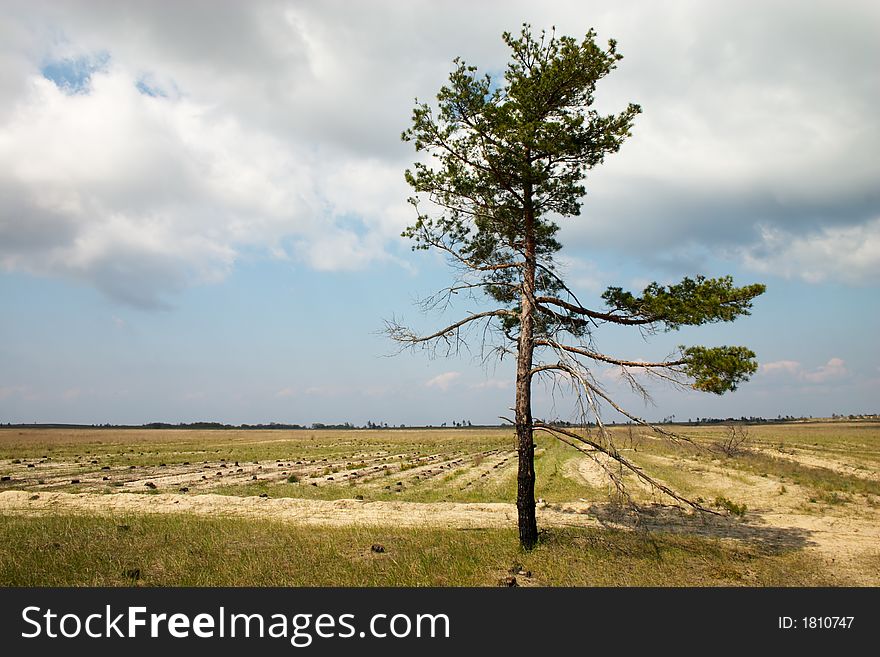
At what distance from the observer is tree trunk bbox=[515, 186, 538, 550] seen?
39.7ft

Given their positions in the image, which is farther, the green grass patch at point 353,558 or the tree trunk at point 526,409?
the tree trunk at point 526,409

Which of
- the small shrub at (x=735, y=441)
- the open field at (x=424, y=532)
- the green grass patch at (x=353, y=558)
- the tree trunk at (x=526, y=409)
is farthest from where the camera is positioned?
the tree trunk at (x=526, y=409)

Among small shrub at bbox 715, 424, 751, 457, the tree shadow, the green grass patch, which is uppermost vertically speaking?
small shrub at bbox 715, 424, 751, 457

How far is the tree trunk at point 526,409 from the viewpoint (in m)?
12.1

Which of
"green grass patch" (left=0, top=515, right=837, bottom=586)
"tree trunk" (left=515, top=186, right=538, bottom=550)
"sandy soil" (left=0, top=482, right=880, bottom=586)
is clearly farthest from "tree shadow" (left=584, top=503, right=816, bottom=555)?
"tree trunk" (left=515, top=186, right=538, bottom=550)

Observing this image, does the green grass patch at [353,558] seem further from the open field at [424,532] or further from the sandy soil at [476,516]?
the sandy soil at [476,516]

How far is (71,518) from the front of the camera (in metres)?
14.7

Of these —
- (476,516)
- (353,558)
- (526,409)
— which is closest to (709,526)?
(476,516)

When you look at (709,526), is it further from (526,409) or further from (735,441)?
(526,409)

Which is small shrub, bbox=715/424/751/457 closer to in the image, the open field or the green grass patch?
the open field

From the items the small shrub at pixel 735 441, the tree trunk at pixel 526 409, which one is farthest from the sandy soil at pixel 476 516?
the small shrub at pixel 735 441

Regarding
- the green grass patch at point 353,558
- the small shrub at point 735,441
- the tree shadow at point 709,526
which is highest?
the small shrub at point 735,441
